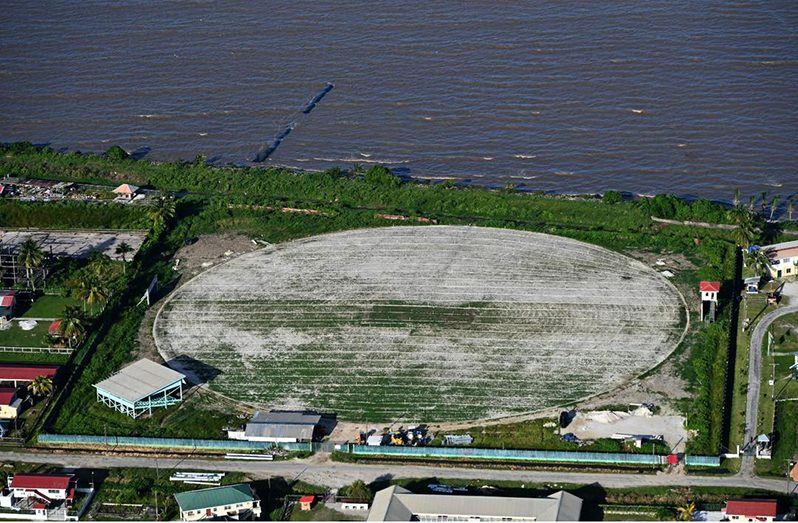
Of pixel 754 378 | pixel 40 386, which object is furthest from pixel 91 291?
pixel 754 378

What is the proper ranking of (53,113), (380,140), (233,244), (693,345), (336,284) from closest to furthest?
(693,345), (336,284), (233,244), (380,140), (53,113)

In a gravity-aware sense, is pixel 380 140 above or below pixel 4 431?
above

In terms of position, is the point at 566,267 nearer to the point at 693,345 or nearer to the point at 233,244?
the point at 693,345

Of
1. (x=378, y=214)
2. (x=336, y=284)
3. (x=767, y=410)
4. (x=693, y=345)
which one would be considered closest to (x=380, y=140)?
(x=378, y=214)

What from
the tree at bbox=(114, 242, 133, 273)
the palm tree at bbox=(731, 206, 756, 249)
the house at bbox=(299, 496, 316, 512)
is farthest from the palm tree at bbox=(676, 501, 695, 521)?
the tree at bbox=(114, 242, 133, 273)

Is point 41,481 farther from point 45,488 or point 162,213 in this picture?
point 162,213

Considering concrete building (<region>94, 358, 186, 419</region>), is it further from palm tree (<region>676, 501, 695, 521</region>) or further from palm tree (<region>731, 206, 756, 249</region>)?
palm tree (<region>731, 206, 756, 249</region>)
